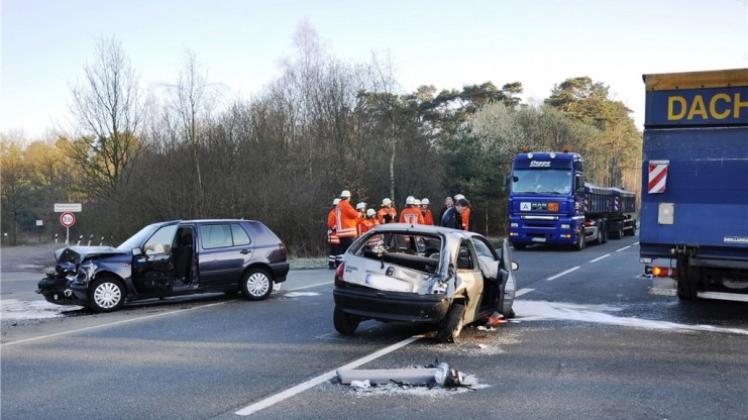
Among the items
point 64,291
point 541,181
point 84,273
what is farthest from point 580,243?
point 64,291

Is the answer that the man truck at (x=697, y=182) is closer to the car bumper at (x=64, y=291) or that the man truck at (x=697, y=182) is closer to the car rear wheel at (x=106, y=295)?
the car rear wheel at (x=106, y=295)

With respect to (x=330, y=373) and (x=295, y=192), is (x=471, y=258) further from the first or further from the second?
(x=295, y=192)

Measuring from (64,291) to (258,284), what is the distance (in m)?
3.33

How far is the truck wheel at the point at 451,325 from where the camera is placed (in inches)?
313

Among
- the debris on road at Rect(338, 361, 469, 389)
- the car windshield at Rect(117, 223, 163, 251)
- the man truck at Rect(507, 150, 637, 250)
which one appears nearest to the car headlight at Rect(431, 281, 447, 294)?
the debris on road at Rect(338, 361, 469, 389)

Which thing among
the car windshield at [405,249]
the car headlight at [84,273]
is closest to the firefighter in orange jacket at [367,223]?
the car headlight at [84,273]

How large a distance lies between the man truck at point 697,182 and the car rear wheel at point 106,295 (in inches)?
334

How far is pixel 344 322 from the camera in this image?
28.2ft

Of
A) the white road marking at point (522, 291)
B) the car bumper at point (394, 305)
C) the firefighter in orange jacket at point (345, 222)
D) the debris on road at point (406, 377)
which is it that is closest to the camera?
the debris on road at point (406, 377)

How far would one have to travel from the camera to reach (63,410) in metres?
5.39

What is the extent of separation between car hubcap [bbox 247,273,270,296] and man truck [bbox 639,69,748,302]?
6.70 m

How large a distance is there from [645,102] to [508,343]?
13.9ft

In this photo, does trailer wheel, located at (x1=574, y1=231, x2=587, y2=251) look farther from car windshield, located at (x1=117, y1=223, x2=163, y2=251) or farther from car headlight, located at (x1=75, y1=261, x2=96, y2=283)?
car headlight, located at (x1=75, y1=261, x2=96, y2=283)

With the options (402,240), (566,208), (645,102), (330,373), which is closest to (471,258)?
(402,240)
